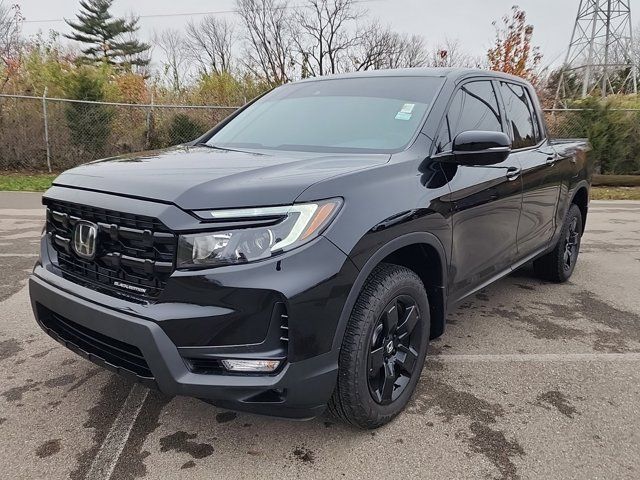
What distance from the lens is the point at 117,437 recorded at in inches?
96.0

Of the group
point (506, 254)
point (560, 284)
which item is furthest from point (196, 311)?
point (560, 284)

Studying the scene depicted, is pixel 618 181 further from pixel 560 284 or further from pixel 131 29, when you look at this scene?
pixel 131 29

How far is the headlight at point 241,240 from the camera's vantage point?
6.44ft

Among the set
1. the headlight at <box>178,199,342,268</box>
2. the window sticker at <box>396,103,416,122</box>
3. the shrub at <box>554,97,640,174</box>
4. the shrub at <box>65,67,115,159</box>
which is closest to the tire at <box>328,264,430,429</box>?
the headlight at <box>178,199,342,268</box>

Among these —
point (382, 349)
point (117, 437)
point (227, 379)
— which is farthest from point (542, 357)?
point (117, 437)

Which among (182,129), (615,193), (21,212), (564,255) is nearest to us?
(564,255)

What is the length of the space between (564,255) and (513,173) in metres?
1.78

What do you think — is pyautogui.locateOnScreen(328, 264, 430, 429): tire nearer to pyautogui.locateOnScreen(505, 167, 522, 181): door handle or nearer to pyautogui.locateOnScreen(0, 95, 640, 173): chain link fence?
pyautogui.locateOnScreen(505, 167, 522, 181): door handle

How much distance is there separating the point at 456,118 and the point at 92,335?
227cm

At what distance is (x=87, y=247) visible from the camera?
2.25 m

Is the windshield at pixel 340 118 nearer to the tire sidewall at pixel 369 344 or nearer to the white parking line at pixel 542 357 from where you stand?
the tire sidewall at pixel 369 344

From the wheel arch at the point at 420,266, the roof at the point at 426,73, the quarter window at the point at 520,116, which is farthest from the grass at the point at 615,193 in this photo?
the wheel arch at the point at 420,266

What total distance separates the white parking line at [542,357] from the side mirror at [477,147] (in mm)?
1295

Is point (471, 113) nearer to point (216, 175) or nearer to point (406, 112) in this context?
point (406, 112)
